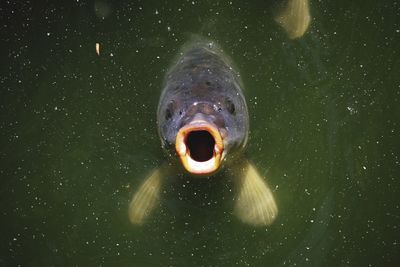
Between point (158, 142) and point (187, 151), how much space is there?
3.72 ft

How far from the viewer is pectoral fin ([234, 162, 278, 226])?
3.74 m

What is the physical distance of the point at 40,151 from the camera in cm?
405

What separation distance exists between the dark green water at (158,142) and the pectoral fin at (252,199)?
0.20 feet

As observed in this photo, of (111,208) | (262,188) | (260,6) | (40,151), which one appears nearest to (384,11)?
(260,6)

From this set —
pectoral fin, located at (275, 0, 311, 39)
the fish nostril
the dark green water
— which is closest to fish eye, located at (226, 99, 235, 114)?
the fish nostril

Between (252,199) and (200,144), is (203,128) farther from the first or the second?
(252,199)

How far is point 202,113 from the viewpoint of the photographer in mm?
2818

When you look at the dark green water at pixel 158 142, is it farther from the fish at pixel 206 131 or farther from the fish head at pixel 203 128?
the fish head at pixel 203 128

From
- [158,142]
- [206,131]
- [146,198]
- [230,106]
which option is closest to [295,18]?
[230,106]

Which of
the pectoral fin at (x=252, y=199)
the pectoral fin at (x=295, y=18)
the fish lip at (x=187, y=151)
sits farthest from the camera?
the pectoral fin at (x=295, y=18)

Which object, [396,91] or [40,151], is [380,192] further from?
[40,151]

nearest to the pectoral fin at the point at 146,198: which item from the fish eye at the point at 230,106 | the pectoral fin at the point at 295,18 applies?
the fish eye at the point at 230,106

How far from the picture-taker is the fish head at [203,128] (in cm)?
267

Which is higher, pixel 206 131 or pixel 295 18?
pixel 295 18
